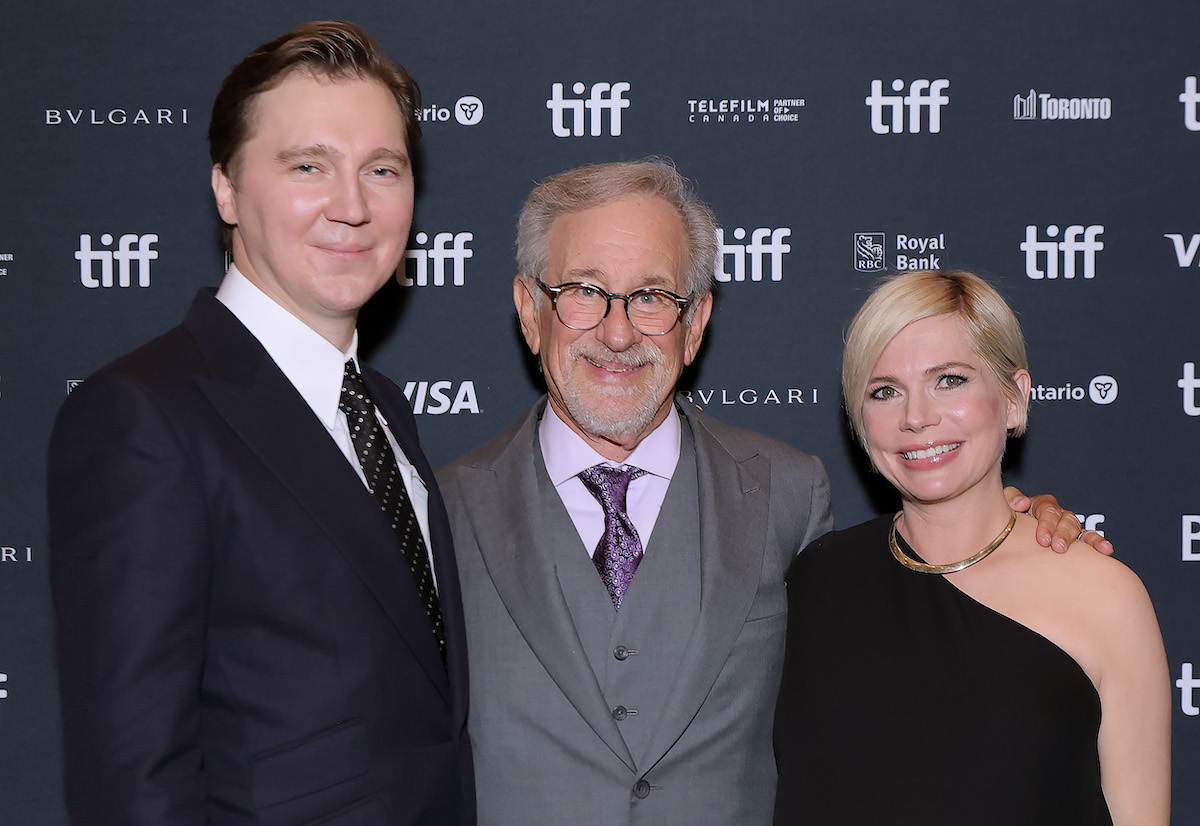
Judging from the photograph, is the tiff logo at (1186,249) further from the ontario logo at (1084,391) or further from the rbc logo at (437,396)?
the rbc logo at (437,396)

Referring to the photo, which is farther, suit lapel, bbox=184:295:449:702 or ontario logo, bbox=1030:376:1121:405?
ontario logo, bbox=1030:376:1121:405

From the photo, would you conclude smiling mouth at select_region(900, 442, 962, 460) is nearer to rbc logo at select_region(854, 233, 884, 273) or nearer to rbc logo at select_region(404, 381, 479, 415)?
rbc logo at select_region(854, 233, 884, 273)

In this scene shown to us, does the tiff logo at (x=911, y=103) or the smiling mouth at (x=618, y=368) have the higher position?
the tiff logo at (x=911, y=103)

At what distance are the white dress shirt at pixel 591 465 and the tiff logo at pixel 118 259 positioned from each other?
1.46 metres

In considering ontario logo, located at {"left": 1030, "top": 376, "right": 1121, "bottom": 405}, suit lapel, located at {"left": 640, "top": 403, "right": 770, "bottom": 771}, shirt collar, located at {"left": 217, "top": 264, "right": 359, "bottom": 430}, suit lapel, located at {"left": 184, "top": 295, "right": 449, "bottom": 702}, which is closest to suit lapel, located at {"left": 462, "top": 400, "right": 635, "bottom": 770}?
suit lapel, located at {"left": 640, "top": 403, "right": 770, "bottom": 771}

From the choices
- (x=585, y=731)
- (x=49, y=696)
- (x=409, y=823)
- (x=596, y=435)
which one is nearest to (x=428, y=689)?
(x=409, y=823)

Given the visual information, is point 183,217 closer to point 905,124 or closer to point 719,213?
point 719,213

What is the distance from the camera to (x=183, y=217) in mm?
2850

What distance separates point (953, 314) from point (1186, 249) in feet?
4.55

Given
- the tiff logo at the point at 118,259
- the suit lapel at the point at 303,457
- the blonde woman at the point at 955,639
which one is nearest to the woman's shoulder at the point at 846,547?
the blonde woman at the point at 955,639

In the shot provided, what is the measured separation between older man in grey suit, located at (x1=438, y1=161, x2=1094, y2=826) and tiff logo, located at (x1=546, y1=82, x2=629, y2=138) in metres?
0.65

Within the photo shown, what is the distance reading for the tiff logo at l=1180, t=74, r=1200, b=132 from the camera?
2.80 meters

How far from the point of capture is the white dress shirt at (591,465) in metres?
2.07

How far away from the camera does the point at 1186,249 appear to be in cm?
281
